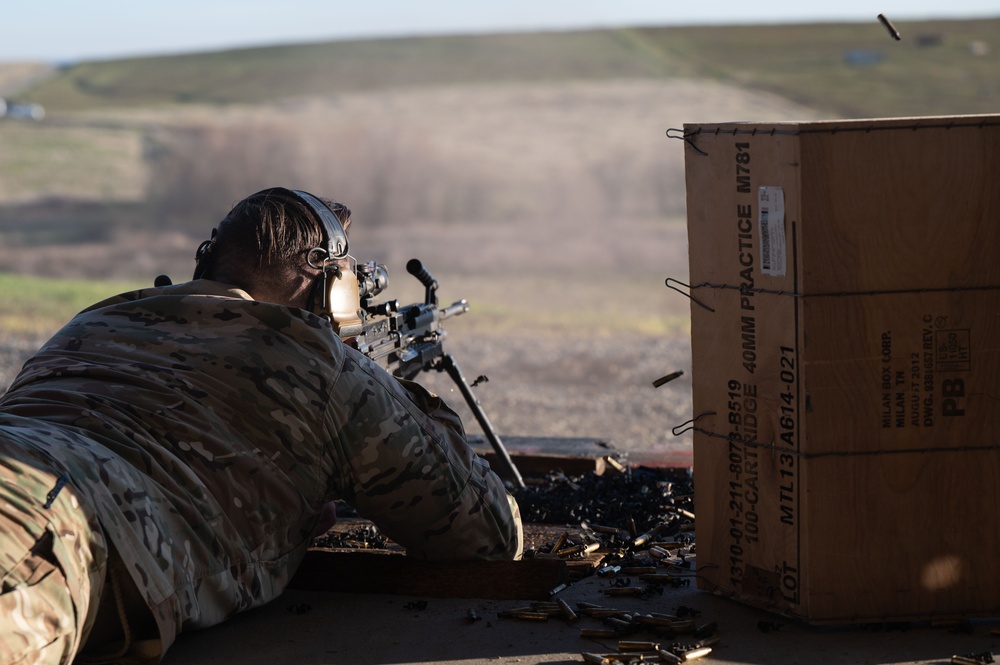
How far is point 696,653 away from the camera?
2.82 metres

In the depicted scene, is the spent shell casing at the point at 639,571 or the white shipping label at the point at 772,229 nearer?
the white shipping label at the point at 772,229

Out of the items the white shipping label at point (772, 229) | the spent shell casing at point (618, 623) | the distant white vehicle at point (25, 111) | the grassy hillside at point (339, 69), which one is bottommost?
the spent shell casing at point (618, 623)

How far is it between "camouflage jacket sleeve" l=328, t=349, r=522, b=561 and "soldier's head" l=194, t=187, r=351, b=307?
34cm

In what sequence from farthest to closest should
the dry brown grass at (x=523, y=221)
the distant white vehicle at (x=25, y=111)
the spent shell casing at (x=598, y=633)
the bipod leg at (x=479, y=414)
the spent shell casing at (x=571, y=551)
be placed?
the distant white vehicle at (x=25, y=111) < the dry brown grass at (x=523, y=221) < the bipod leg at (x=479, y=414) < the spent shell casing at (x=571, y=551) < the spent shell casing at (x=598, y=633)

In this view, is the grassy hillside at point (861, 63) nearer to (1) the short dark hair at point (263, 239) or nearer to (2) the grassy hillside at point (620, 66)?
(2) the grassy hillside at point (620, 66)

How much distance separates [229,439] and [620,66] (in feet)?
149

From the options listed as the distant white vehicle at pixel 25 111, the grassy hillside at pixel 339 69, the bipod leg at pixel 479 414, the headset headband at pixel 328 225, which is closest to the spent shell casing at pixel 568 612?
the headset headband at pixel 328 225

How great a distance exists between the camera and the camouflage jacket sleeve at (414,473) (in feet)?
9.97

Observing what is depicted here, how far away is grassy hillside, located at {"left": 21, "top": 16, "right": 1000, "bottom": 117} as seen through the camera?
116 feet

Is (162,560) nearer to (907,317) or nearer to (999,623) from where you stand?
Result: (907,317)

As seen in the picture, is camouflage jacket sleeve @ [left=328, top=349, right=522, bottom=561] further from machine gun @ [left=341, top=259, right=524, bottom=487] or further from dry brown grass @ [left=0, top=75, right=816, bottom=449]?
dry brown grass @ [left=0, top=75, right=816, bottom=449]

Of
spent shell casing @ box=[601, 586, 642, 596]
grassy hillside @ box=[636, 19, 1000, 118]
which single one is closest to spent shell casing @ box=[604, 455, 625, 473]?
spent shell casing @ box=[601, 586, 642, 596]

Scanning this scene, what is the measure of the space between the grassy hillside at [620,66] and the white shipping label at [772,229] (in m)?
31.0

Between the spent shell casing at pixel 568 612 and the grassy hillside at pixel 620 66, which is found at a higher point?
the grassy hillside at pixel 620 66
